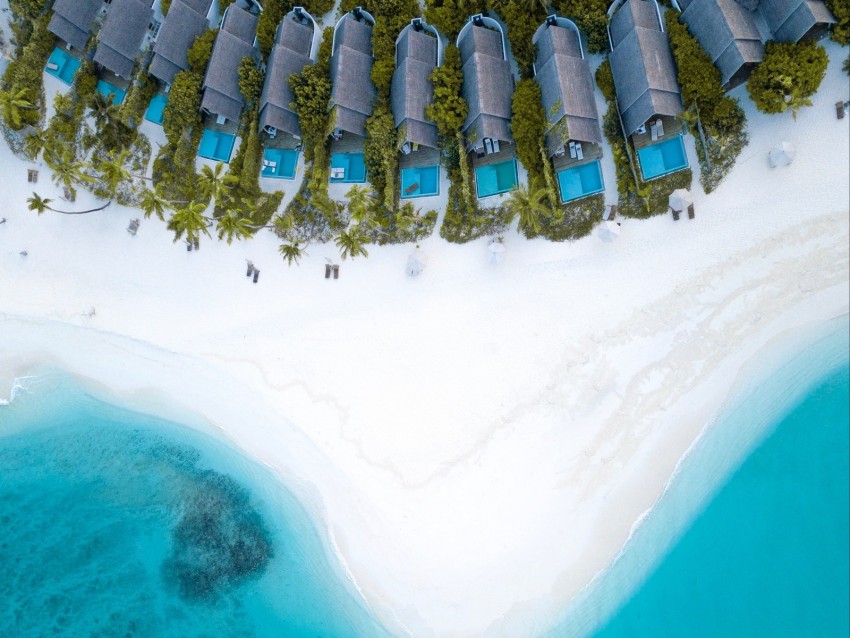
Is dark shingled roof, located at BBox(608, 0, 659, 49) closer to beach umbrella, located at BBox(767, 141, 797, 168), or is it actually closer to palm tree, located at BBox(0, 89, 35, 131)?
beach umbrella, located at BBox(767, 141, 797, 168)

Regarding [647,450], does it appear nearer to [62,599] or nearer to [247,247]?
[247,247]

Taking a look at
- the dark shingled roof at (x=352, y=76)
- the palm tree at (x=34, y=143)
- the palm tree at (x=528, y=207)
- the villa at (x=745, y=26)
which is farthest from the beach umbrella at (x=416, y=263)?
the palm tree at (x=34, y=143)

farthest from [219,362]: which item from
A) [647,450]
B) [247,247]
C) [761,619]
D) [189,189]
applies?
[761,619]

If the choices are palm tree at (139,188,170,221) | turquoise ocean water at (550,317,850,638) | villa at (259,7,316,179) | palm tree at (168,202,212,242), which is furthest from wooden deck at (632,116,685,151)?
palm tree at (139,188,170,221)

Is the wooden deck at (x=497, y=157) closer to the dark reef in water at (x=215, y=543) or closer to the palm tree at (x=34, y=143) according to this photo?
the dark reef in water at (x=215, y=543)

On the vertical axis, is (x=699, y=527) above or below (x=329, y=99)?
below
